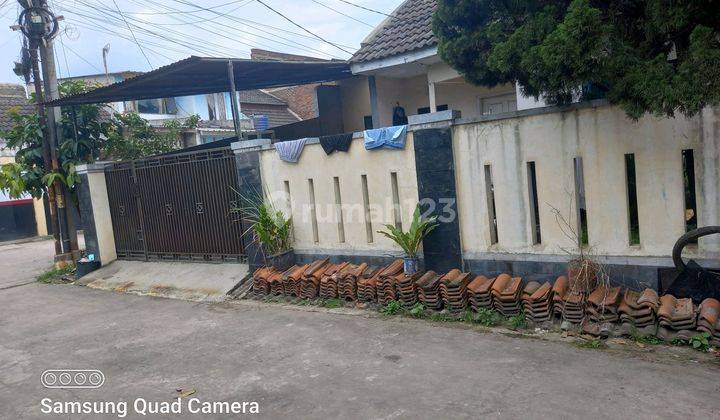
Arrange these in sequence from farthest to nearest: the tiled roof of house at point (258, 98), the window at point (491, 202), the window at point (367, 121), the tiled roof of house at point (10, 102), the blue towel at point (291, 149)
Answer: the tiled roof of house at point (258, 98) < the tiled roof of house at point (10, 102) < the window at point (367, 121) < the blue towel at point (291, 149) < the window at point (491, 202)

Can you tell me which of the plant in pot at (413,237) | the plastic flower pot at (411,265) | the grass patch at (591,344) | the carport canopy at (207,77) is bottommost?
the grass patch at (591,344)

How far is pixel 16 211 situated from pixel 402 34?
17.1 m

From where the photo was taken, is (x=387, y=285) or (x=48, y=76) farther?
(x=48, y=76)

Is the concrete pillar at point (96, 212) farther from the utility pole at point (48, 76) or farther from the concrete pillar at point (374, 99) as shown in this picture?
the concrete pillar at point (374, 99)

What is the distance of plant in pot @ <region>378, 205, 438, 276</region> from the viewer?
7.19m

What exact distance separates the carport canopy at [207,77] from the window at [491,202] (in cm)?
413

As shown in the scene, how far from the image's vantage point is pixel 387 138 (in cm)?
754

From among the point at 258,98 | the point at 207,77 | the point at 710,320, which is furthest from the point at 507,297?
the point at 258,98

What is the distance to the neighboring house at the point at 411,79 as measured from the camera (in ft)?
33.1

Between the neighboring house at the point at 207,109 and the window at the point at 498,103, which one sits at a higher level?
the neighboring house at the point at 207,109

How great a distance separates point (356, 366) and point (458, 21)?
373 centimetres

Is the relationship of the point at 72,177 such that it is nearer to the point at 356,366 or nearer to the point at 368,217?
the point at 368,217

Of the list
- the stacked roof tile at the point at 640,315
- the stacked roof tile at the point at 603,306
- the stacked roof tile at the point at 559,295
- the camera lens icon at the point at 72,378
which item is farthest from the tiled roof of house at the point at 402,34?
the camera lens icon at the point at 72,378

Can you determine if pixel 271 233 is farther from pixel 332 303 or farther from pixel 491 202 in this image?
pixel 491 202
